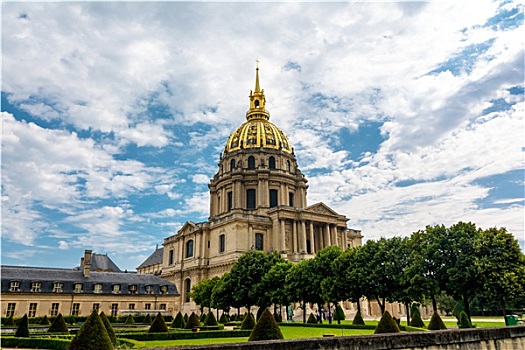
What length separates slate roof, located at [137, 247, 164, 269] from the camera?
10432cm

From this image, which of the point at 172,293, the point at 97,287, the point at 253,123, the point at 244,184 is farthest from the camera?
the point at 253,123

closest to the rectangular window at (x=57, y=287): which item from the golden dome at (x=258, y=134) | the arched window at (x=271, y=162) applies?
the golden dome at (x=258, y=134)

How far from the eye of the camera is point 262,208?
7538 centimetres

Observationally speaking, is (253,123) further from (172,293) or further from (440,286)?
(440,286)

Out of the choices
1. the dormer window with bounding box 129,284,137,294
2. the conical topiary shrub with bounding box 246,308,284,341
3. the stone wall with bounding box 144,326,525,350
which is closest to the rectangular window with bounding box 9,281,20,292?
the dormer window with bounding box 129,284,137,294

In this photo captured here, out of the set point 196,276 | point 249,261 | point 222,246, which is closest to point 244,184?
point 222,246

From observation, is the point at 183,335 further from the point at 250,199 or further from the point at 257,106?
the point at 257,106

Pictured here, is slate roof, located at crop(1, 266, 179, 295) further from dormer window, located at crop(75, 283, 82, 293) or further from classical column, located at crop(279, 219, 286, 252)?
classical column, located at crop(279, 219, 286, 252)

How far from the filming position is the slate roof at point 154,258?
104325 millimetres

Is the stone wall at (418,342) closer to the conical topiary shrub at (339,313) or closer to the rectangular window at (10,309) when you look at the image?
the conical topiary shrub at (339,313)

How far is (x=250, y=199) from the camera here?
78.5 metres

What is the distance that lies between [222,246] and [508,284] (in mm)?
47470

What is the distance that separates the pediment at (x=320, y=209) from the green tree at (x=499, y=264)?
3974 centimetres

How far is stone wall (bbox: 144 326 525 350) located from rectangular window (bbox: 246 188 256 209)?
206 ft
